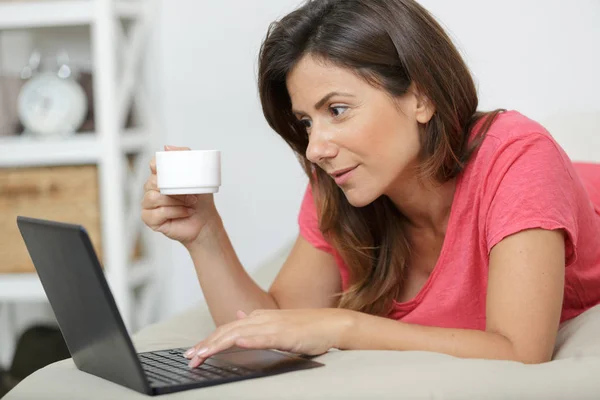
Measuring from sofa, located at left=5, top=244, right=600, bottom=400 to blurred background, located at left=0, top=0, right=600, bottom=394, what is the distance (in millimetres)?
1194

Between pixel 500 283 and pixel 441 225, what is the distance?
34 cm

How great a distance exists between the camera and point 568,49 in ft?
7.74

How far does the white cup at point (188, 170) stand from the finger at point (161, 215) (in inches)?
5.6

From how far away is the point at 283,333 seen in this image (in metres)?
1.15

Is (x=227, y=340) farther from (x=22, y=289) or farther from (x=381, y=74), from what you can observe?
(x=22, y=289)

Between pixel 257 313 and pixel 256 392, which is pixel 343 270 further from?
pixel 256 392

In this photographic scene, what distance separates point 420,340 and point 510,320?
0.13 m

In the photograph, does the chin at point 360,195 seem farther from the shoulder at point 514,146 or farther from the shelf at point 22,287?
the shelf at point 22,287

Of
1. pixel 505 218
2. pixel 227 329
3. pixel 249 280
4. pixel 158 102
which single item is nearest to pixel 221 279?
pixel 249 280

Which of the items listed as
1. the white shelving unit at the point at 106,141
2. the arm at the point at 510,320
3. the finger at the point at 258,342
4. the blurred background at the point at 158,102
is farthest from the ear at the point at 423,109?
the white shelving unit at the point at 106,141

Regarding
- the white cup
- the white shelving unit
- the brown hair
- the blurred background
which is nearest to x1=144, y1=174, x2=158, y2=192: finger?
the white cup

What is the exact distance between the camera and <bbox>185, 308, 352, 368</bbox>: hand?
3.75 feet

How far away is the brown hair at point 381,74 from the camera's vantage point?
1.39m

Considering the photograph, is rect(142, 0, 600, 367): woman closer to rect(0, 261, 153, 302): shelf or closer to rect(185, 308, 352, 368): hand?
rect(185, 308, 352, 368): hand
